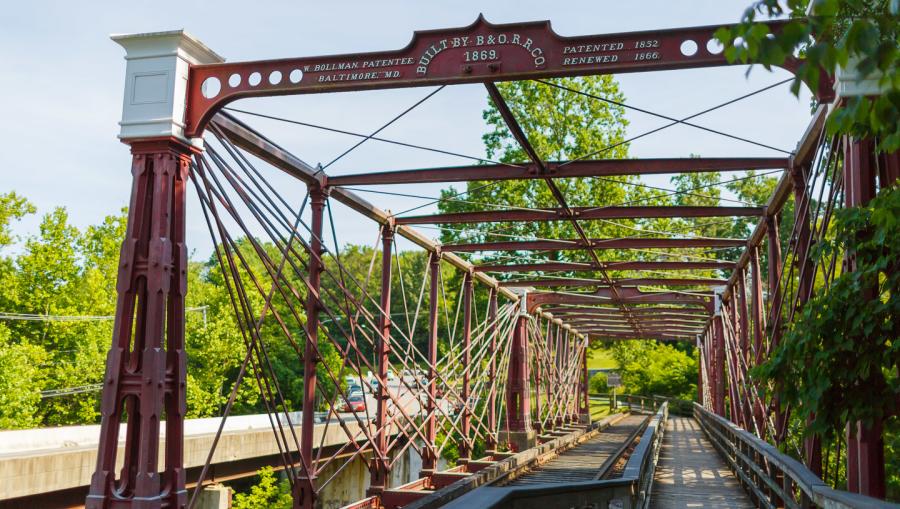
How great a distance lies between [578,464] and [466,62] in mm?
14267

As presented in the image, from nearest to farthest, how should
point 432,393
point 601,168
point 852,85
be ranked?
point 852,85 < point 601,168 < point 432,393

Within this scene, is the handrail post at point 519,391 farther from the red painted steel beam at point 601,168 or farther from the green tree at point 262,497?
the red painted steel beam at point 601,168

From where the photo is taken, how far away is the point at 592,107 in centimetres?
3712

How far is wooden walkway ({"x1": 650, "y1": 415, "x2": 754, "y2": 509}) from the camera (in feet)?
35.8

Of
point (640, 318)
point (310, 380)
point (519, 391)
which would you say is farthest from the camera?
point (640, 318)

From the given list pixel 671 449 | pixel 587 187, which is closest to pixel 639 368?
pixel 587 187

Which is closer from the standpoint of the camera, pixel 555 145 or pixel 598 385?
pixel 555 145

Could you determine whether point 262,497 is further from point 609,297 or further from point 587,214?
point 587,214

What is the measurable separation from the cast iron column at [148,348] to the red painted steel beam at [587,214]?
22.6ft

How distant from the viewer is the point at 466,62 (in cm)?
820

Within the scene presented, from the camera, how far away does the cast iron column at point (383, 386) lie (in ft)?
43.2

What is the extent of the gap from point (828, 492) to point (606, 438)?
24943mm

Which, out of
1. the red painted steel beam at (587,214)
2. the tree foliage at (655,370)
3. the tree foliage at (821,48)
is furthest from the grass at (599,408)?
the tree foliage at (821,48)

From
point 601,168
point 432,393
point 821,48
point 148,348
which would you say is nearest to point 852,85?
point 821,48
